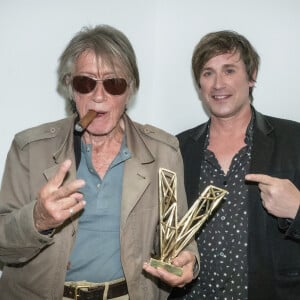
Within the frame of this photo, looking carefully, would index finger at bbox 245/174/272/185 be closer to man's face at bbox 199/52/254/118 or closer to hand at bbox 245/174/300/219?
hand at bbox 245/174/300/219

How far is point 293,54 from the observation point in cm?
209

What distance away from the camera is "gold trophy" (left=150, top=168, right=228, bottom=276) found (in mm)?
1361

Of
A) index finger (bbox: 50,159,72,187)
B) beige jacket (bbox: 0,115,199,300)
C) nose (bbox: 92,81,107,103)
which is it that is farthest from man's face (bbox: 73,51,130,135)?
index finger (bbox: 50,159,72,187)

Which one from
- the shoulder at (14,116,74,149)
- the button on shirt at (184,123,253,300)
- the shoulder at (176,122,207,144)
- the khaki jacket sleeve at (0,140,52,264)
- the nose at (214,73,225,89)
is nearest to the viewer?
the khaki jacket sleeve at (0,140,52,264)

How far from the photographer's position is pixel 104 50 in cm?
151

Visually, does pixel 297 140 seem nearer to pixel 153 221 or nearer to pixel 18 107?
pixel 153 221

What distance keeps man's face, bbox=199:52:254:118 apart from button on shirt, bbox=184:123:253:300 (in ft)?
0.75

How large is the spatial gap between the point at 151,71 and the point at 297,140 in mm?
897

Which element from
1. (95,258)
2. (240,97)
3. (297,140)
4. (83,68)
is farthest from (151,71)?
(95,258)

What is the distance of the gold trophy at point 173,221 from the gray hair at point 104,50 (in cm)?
47

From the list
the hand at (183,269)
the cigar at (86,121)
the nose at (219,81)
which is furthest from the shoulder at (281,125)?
the cigar at (86,121)

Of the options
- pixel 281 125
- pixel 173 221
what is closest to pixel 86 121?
pixel 173 221

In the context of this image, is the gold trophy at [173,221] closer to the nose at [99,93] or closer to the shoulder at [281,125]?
the nose at [99,93]

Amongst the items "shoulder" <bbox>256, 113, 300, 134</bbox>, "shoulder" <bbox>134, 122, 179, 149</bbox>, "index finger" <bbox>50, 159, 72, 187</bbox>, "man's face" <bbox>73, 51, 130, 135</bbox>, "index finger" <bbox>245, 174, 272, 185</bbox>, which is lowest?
"index finger" <bbox>245, 174, 272, 185</bbox>
